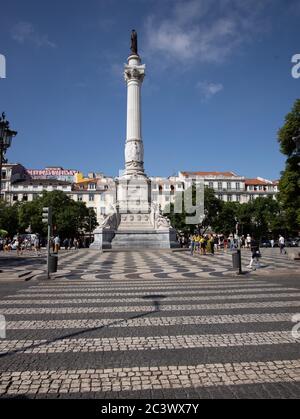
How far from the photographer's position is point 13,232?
220ft

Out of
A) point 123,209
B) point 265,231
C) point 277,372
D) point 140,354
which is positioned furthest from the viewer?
point 265,231

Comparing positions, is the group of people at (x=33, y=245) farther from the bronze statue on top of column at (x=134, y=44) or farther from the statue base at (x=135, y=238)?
the bronze statue on top of column at (x=134, y=44)

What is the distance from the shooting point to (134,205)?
133 ft

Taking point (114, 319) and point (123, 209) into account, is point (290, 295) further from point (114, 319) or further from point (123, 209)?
point (123, 209)

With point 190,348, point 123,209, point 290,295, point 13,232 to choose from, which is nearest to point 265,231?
point 123,209

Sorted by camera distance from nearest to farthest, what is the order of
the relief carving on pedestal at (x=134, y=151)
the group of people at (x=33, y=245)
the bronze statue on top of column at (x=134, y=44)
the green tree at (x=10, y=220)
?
the group of people at (x=33, y=245)
the relief carving on pedestal at (x=134, y=151)
the bronze statue on top of column at (x=134, y=44)
the green tree at (x=10, y=220)

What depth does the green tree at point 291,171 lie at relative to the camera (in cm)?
2597

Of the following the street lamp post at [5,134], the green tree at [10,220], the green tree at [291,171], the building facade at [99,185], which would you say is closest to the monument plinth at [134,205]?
the green tree at [291,171]

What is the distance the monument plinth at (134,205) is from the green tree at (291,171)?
13134 mm

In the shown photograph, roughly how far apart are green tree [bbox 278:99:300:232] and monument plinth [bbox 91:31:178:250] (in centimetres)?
1313

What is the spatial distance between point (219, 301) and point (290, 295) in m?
2.32

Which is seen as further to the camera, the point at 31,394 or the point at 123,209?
the point at 123,209

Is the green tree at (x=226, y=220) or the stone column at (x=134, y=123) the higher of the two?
the stone column at (x=134, y=123)

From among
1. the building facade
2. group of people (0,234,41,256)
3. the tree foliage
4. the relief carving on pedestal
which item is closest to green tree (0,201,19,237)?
the tree foliage
